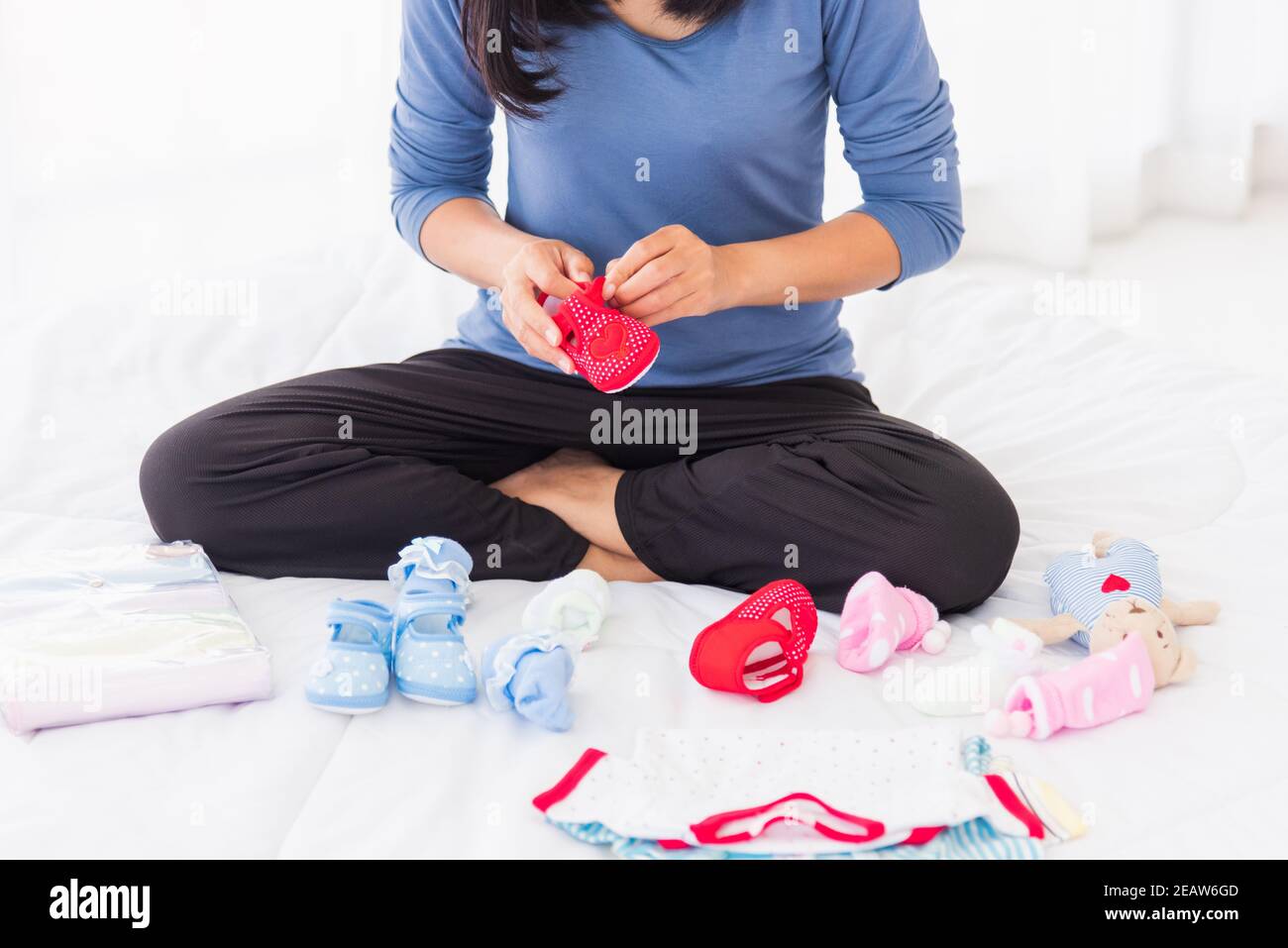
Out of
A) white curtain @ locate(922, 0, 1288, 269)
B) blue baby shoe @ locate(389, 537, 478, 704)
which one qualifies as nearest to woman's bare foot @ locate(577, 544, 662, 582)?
blue baby shoe @ locate(389, 537, 478, 704)

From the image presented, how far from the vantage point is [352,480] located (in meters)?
1.28

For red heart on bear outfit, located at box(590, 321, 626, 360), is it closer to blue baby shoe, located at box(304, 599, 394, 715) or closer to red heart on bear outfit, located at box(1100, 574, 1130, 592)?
blue baby shoe, located at box(304, 599, 394, 715)

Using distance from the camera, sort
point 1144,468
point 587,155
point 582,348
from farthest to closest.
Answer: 1. point 1144,468
2. point 587,155
3. point 582,348

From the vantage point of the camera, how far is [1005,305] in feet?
5.97

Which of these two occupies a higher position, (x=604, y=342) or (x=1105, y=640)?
(x=604, y=342)

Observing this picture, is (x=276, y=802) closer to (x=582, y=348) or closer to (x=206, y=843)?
(x=206, y=843)

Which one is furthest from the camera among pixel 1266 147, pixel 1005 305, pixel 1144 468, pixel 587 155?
pixel 1266 147

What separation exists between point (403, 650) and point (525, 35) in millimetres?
574

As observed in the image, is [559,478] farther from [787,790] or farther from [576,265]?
[787,790]

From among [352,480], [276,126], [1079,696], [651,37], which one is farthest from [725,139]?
[276,126]

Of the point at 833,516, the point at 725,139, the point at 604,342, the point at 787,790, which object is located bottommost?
the point at 787,790
